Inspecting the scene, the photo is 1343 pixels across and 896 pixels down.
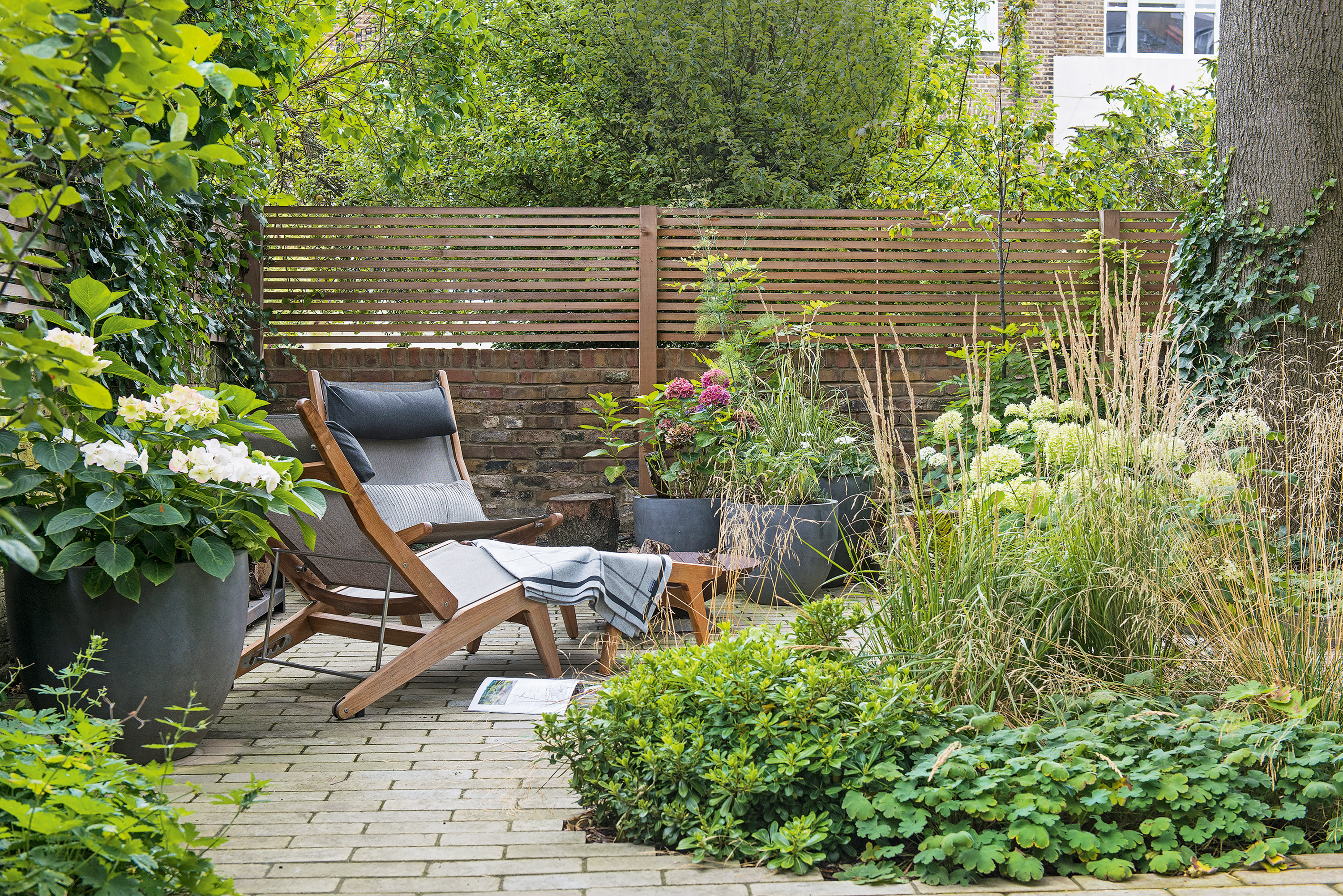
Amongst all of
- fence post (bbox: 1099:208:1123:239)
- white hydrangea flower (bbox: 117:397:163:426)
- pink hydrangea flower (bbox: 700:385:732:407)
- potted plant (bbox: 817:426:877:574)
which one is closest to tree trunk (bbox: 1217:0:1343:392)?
fence post (bbox: 1099:208:1123:239)

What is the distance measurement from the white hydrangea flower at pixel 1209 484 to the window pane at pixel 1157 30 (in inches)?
500

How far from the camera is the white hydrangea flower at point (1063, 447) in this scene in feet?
9.10

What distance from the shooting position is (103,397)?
147cm

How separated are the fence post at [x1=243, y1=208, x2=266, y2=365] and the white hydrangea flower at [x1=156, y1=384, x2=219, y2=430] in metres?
3.24

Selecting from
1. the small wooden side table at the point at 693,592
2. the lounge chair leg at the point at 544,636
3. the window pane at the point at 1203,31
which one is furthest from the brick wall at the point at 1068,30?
the lounge chair leg at the point at 544,636

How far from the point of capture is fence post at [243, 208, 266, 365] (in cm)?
552

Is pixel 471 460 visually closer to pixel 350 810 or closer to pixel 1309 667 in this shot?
pixel 350 810

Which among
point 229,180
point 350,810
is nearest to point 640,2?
point 229,180

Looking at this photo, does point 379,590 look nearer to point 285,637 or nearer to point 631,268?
point 285,637

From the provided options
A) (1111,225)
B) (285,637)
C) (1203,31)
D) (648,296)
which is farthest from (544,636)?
(1203,31)

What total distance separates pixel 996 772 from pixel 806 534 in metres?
2.64

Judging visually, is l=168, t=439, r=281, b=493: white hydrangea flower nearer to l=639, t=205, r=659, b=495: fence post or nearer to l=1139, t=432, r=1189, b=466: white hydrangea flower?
A: l=1139, t=432, r=1189, b=466: white hydrangea flower

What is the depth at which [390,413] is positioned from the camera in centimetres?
437

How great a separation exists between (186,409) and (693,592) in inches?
70.3
